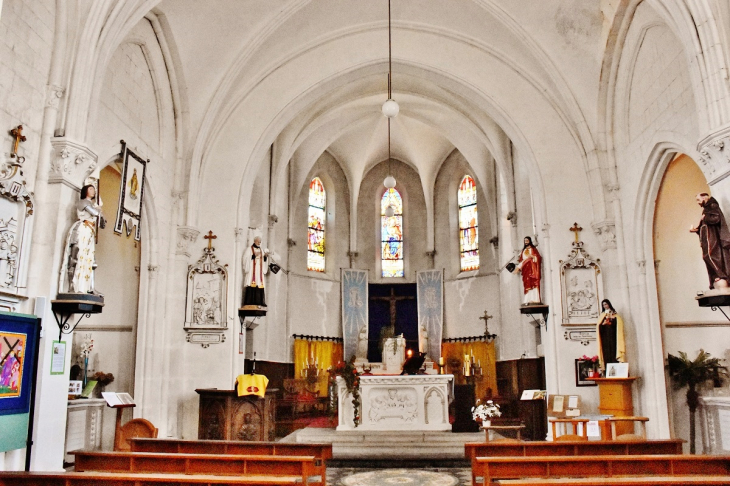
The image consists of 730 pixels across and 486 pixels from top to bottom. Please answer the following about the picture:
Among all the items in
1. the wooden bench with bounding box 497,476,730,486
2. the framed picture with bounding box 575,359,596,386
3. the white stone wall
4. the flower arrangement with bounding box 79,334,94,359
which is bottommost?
the wooden bench with bounding box 497,476,730,486

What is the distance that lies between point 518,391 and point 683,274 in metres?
6.49

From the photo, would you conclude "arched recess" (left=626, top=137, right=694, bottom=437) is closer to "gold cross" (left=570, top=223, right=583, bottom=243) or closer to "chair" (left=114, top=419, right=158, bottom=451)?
"gold cross" (left=570, top=223, right=583, bottom=243)

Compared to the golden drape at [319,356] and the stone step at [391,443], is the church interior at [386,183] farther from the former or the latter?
the golden drape at [319,356]

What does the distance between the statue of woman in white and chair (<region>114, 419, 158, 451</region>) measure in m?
2.74

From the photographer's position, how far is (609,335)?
11.8 meters

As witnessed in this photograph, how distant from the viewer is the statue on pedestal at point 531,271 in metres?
13.3

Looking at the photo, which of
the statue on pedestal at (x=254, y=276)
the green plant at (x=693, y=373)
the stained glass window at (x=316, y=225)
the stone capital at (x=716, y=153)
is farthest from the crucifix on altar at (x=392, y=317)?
the stone capital at (x=716, y=153)

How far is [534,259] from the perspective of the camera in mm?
13492

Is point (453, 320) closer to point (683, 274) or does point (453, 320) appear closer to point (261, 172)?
point (261, 172)

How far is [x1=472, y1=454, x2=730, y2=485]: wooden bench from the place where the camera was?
21.2 ft

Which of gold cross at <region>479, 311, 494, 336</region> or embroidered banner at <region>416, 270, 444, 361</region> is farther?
embroidered banner at <region>416, 270, 444, 361</region>

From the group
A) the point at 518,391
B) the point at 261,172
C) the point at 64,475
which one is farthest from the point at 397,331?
the point at 64,475

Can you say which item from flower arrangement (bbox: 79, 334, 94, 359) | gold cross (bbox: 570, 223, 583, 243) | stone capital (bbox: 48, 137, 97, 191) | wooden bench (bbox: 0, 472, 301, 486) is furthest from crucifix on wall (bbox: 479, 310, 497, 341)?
wooden bench (bbox: 0, 472, 301, 486)

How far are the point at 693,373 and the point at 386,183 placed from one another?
829 cm
